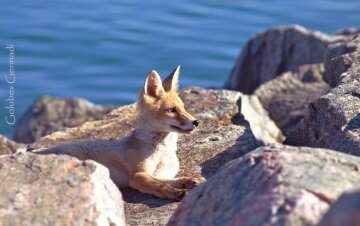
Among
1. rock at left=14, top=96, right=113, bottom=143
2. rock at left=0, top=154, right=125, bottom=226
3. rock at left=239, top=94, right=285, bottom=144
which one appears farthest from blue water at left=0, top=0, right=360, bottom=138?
rock at left=0, top=154, right=125, bottom=226

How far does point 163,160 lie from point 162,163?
0.03 m

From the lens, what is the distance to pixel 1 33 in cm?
2081

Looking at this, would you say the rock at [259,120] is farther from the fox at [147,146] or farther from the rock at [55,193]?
the rock at [55,193]

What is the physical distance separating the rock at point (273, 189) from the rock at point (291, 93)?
19.2 feet

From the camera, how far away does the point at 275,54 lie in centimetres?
1423

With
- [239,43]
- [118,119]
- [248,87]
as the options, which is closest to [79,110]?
[248,87]

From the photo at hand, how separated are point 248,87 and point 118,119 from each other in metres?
4.30

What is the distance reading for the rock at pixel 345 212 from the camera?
4.50 meters

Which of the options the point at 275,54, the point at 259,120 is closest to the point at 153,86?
the point at 259,120

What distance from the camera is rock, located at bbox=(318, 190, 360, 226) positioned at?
4.50m

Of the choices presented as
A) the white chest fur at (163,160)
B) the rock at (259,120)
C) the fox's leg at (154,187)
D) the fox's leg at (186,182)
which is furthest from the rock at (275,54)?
the fox's leg at (186,182)

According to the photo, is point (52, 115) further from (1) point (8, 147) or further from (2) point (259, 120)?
(2) point (259, 120)

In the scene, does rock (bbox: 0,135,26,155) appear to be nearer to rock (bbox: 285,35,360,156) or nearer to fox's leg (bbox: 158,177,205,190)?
rock (bbox: 285,35,360,156)

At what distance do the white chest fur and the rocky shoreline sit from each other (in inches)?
8.4
